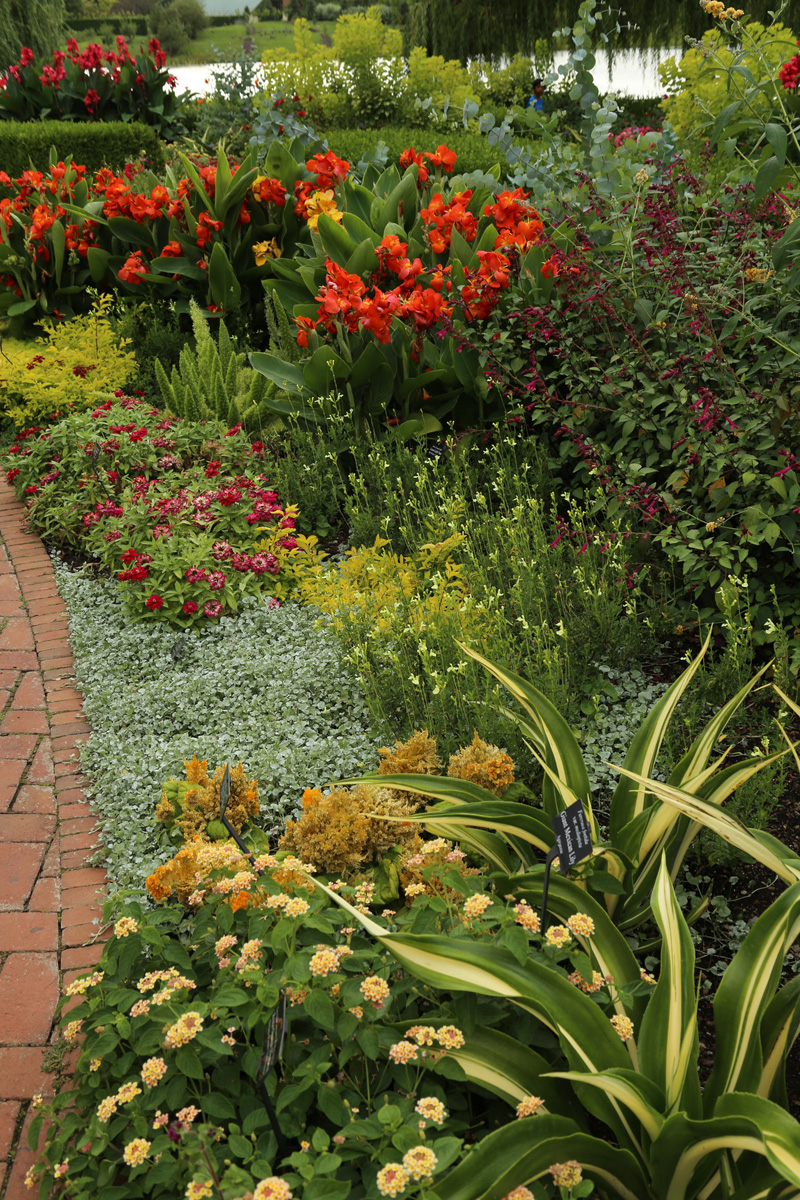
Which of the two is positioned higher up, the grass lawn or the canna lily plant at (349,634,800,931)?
the grass lawn

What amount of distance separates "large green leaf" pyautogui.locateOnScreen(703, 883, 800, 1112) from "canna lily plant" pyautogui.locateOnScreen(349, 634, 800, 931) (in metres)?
0.30

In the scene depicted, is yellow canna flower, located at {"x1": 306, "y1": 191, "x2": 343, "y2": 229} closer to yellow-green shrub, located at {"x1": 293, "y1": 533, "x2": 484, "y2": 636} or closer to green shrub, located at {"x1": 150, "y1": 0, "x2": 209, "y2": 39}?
yellow-green shrub, located at {"x1": 293, "y1": 533, "x2": 484, "y2": 636}

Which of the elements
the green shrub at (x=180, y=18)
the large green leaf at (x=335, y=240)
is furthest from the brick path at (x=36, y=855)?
the green shrub at (x=180, y=18)

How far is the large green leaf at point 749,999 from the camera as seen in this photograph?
4.56 feet

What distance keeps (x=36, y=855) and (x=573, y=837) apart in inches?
70.2

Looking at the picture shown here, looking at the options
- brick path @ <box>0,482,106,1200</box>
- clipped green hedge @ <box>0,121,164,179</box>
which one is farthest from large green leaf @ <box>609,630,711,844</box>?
clipped green hedge @ <box>0,121,164,179</box>

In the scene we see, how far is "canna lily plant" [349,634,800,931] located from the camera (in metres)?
1.89

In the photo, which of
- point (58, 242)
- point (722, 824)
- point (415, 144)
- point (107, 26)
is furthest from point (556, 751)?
point (107, 26)

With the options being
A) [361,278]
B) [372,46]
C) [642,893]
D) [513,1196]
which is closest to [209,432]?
[361,278]

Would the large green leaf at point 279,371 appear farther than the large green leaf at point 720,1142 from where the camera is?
Yes

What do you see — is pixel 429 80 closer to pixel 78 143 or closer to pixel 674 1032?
pixel 78 143

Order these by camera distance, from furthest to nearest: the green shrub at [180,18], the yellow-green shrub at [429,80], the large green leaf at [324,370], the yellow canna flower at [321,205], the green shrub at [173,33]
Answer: the green shrub at [180,18] < the green shrub at [173,33] < the yellow-green shrub at [429,80] < the yellow canna flower at [321,205] < the large green leaf at [324,370]

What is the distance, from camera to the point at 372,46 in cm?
1414

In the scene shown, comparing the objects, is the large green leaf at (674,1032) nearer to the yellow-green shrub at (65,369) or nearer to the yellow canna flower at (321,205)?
the yellow canna flower at (321,205)
